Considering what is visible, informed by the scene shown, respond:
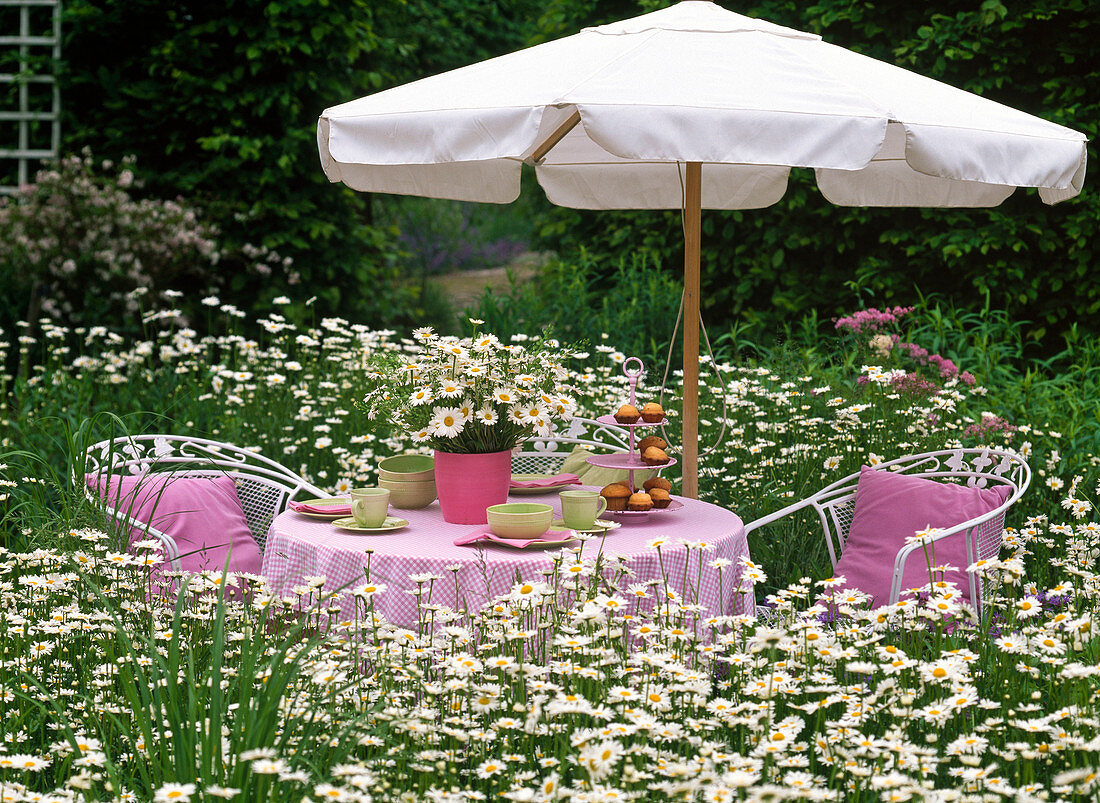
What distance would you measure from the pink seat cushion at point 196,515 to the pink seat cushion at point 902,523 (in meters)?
2.05

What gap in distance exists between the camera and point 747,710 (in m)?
2.10

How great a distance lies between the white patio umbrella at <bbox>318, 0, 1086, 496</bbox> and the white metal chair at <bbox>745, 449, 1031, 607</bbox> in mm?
554

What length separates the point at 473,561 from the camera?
107 inches

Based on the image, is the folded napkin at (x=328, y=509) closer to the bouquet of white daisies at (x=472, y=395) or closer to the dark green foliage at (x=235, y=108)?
the bouquet of white daisies at (x=472, y=395)

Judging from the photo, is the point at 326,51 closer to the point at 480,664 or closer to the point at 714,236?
the point at 714,236

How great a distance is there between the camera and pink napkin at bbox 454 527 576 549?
9.23ft

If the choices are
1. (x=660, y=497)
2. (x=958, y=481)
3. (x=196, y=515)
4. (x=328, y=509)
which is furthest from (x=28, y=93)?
(x=958, y=481)

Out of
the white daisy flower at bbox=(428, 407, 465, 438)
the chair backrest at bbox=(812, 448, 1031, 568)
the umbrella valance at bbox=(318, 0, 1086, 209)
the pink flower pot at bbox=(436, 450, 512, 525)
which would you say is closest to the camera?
the umbrella valance at bbox=(318, 0, 1086, 209)

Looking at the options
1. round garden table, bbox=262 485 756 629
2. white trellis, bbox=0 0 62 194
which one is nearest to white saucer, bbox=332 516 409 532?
round garden table, bbox=262 485 756 629

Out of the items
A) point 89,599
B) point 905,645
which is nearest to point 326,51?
point 89,599

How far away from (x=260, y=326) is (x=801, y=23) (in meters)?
4.48

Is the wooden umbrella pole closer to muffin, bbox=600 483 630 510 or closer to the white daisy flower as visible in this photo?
muffin, bbox=600 483 630 510

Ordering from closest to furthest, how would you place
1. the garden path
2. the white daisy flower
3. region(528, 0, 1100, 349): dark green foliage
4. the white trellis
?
the white daisy flower
region(528, 0, 1100, 349): dark green foliage
the white trellis
the garden path

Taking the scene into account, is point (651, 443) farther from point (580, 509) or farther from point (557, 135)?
point (557, 135)
